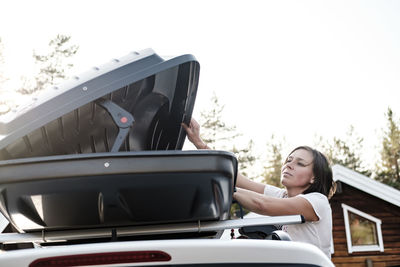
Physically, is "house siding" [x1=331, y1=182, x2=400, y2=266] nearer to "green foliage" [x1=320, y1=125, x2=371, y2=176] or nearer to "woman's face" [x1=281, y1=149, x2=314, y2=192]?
"woman's face" [x1=281, y1=149, x2=314, y2=192]

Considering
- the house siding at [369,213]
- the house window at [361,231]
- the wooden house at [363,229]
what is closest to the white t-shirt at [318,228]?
the wooden house at [363,229]

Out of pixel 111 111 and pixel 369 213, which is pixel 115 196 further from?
pixel 369 213

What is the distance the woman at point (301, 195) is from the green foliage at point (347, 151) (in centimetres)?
5641

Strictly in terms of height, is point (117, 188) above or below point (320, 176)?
below

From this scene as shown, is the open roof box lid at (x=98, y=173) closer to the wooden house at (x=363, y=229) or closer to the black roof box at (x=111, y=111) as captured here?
the black roof box at (x=111, y=111)

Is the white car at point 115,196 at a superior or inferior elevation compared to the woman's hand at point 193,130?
inferior

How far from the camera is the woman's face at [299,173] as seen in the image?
396cm

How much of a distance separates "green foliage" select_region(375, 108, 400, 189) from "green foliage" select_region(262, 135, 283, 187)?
35.7 feet

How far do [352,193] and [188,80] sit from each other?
1684cm

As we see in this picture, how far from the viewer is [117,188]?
2.28m

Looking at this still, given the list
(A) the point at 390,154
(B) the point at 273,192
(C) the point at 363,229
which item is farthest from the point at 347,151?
(B) the point at 273,192

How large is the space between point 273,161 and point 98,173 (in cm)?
5902

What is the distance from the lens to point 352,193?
19.1 metres

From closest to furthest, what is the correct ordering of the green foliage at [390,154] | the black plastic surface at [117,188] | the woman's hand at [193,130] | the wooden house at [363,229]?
1. the black plastic surface at [117,188]
2. the woman's hand at [193,130]
3. the wooden house at [363,229]
4. the green foliage at [390,154]
